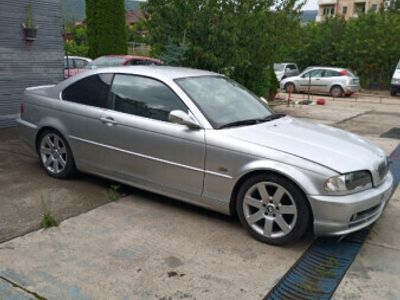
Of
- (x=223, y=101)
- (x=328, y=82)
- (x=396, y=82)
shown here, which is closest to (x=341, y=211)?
(x=223, y=101)

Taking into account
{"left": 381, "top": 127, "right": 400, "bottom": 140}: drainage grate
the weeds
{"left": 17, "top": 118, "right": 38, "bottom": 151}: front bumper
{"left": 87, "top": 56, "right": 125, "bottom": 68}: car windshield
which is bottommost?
{"left": 381, "top": 127, "right": 400, "bottom": 140}: drainage grate

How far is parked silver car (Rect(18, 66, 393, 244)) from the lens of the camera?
3812mm

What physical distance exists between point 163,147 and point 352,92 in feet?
61.1

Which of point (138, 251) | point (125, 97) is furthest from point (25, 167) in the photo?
point (138, 251)

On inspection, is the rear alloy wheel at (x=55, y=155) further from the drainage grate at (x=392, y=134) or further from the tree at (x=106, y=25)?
the tree at (x=106, y=25)

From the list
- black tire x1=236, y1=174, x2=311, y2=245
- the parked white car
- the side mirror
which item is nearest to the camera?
black tire x1=236, y1=174, x2=311, y2=245

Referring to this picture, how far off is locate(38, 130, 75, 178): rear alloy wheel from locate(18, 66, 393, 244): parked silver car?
13mm

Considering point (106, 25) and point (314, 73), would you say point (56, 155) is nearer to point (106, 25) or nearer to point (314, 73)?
point (106, 25)

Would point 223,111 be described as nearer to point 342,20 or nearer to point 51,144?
point 51,144

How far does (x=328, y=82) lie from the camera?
21250 mm

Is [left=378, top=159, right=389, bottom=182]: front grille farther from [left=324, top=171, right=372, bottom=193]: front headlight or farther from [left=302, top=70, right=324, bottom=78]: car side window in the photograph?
[left=302, top=70, right=324, bottom=78]: car side window

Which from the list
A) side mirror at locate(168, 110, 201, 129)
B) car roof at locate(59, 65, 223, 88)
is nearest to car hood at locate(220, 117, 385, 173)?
side mirror at locate(168, 110, 201, 129)

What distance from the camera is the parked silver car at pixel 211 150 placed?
381 cm

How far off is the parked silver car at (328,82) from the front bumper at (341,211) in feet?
58.0
